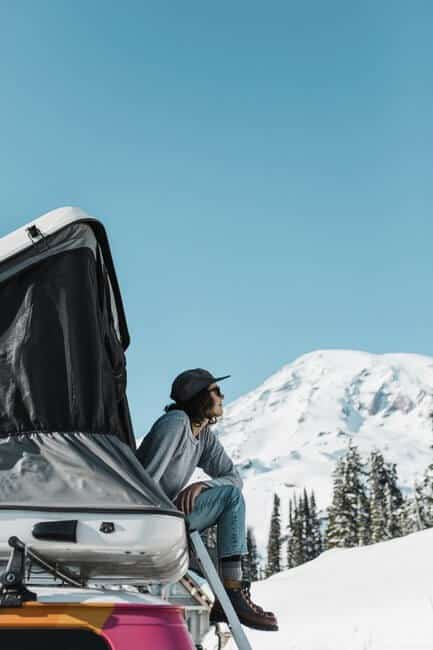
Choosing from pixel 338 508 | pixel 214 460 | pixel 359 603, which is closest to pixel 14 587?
pixel 214 460

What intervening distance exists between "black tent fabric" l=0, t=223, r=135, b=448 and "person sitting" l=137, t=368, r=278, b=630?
2.56ft

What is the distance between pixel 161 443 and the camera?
3.88 m

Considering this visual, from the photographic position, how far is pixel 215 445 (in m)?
4.59

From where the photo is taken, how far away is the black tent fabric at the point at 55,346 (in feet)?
9.84

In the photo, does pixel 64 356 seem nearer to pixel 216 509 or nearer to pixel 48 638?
pixel 48 638

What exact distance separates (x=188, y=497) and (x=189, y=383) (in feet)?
2.15

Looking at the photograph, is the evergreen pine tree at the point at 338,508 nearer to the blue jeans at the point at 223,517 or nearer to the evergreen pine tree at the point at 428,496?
the evergreen pine tree at the point at 428,496

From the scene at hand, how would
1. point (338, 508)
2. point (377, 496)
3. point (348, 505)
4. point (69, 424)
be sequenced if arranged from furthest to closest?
point (377, 496)
point (338, 508)
point (348, 505)
point (69, 424)

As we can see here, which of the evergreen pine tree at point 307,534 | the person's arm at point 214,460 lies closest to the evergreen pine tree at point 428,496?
the evergreen pine tree at point 307,534

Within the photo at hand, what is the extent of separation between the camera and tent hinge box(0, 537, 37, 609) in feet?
7.74

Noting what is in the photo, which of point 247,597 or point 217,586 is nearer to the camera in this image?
point 217,586

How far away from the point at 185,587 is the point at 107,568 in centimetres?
114

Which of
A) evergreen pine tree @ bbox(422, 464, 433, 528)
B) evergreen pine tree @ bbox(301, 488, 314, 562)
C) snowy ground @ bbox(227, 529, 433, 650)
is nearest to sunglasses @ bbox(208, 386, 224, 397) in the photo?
snowy ground @ bbox(227, 529, 433, 650)

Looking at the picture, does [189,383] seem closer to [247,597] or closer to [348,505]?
[247,597]
